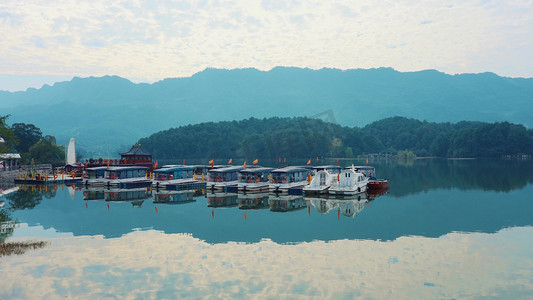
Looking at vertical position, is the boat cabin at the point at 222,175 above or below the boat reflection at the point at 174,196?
above

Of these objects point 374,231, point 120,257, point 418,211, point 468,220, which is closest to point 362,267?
point 374,231

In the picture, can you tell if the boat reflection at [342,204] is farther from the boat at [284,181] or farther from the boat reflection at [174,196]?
the boat reflection at [174,196]

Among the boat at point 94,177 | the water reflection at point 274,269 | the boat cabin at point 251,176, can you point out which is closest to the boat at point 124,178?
the boat at point 94,177

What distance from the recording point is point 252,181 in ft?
225

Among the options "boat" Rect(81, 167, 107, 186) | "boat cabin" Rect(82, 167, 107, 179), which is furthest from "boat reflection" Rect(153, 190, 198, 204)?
"boat cabin" Rect(82, 167, 107, 179)

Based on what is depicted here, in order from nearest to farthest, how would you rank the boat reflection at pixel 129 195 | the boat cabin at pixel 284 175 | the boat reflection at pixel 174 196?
the boat reflection at pixel 174 196 < the boat reflection at pixel 129 195 < the boat cabin at pixel 284 175

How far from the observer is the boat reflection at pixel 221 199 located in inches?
2289

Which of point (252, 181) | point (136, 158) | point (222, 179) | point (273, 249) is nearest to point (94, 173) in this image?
point (136, 158)

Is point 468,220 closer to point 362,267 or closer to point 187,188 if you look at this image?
point 362,267

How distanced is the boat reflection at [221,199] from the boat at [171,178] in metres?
7.93

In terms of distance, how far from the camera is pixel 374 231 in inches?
1570

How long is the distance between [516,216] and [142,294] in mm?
40980

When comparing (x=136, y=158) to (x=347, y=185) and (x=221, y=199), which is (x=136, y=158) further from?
(x=347, y=185)

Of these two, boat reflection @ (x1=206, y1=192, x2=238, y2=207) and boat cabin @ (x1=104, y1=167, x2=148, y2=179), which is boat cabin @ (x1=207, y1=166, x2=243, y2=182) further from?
boat cabin @ (x1=104, y1=167, x2=148, y2=179)
